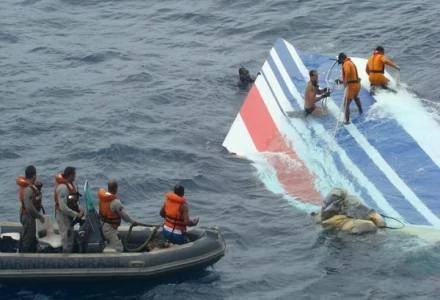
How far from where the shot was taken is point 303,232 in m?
19.3

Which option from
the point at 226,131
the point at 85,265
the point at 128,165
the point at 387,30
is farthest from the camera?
the point at 387,30

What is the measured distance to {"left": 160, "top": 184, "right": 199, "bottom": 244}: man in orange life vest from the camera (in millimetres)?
17375

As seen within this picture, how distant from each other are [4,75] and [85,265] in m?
14.6

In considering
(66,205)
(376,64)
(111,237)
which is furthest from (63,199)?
(376,64)

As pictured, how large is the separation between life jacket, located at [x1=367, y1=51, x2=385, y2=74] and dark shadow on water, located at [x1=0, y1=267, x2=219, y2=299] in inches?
380

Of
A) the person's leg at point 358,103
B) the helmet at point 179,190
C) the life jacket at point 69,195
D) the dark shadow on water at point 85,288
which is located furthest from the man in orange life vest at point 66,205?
the person's leg at point 358,103

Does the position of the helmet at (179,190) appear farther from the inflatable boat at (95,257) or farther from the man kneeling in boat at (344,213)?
the man kneeling in boat at (344,213)

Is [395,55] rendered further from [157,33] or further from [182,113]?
[157,33]

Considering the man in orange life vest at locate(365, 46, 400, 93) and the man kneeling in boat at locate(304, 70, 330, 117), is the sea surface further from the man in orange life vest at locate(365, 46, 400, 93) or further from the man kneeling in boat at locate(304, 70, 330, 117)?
the man kneeling in boat at locate(304, 70, 330, 117)

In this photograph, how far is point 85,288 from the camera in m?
17.5

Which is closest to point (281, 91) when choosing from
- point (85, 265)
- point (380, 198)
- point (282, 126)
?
point (282, 126)

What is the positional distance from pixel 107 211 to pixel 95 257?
856 millimetres

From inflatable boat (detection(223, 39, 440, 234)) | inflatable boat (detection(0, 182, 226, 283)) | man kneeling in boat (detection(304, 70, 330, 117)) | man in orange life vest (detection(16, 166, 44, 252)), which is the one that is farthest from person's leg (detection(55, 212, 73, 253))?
man kneeling in boat (detection(304, 70, 330, 117))

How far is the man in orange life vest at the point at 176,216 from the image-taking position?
17.4 m
